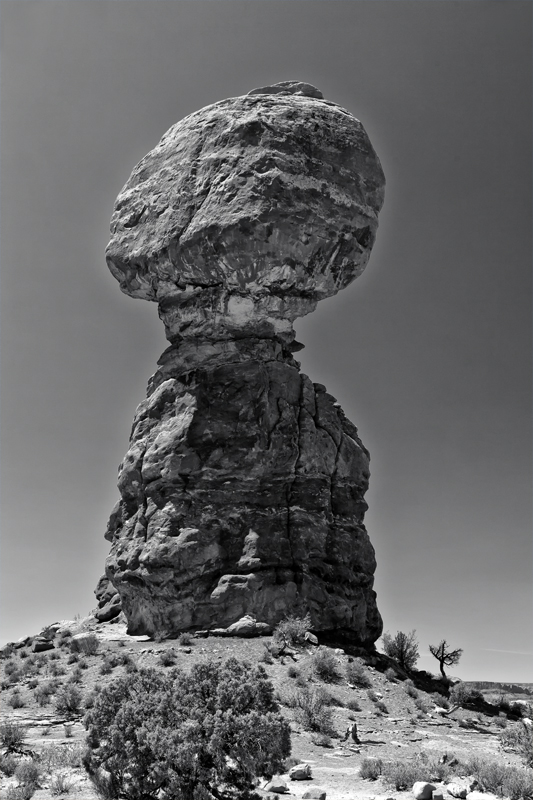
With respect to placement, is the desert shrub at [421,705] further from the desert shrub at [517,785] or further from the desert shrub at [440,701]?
the desert shrub at [517,785]

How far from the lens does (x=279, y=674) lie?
23.5m

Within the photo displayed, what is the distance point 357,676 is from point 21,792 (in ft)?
45.9

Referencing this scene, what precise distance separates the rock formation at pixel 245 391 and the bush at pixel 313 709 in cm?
655

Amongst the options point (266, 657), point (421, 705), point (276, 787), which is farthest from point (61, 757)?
point (421, 705)

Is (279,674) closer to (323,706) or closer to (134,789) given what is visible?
(323,706)

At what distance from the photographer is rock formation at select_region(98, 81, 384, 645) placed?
96.0 ft

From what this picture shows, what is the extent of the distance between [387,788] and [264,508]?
17.0 meters

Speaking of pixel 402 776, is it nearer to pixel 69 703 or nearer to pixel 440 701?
pixel 69 703

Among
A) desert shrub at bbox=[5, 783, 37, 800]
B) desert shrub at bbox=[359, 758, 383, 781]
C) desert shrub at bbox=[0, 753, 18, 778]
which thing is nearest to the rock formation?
desert shrub at bbox=[359, 758, 383, 781]

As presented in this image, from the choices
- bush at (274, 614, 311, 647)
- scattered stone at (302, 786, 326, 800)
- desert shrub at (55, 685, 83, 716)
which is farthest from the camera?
bush at (274, 614, 311, 647)

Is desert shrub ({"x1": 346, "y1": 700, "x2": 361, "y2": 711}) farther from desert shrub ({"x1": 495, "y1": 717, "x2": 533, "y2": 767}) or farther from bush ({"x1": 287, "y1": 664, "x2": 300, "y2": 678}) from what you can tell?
desert shrub ({"x1": 495, "y1": 717, "x2": 533, "y2": 767})

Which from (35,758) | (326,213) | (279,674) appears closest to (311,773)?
(35,758)

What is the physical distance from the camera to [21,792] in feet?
40.9

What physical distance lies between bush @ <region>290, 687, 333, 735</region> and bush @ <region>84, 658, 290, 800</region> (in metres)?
6.84
